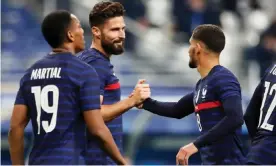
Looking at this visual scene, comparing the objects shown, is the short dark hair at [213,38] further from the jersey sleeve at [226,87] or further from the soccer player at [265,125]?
the soccer player at [265,125]

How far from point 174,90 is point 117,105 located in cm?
617

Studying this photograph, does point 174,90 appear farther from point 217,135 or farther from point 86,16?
point 217,135

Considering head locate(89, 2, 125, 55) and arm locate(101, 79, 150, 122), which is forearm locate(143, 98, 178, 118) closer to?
arm locate(101, 79, 150, 122)

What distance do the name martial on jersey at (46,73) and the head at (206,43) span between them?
1320 mm

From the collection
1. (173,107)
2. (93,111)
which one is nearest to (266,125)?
A: (173,107)

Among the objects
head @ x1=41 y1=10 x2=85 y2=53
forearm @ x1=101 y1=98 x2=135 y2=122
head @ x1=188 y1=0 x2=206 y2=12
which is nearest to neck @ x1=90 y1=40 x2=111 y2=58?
forearm @ x1=101 y1=98 x2=135 y2=122

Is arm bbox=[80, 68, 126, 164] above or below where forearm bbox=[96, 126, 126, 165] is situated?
above

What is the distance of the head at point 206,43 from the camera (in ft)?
22.2

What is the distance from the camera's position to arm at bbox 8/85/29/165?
5938 millimetres

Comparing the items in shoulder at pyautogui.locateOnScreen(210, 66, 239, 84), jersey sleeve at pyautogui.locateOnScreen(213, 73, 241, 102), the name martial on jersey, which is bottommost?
jersey sleeve at pyautogui.locateOnScreen(213, 73, 241, 102)

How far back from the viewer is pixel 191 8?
13.9 metres

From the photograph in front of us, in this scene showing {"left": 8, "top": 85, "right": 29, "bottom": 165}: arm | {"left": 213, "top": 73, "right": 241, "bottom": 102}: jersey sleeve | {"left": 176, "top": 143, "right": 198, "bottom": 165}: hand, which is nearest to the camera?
{"left": 8, "top": 85, "right": 29, "bottom": 165}: arm

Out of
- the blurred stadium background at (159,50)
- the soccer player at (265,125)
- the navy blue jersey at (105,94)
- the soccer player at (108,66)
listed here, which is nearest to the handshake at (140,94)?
the soccer player at (108,66)

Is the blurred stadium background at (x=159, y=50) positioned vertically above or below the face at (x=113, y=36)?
below
